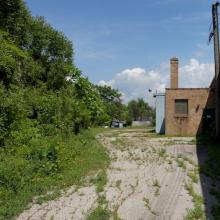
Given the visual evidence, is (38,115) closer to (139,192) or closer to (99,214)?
(139,192)

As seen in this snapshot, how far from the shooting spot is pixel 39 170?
1248 cm

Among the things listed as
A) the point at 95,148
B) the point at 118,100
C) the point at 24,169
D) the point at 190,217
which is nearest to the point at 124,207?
the point at 190,217

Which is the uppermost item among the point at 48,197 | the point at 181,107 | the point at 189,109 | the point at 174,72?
the point at 174,72

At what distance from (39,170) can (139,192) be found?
2936 millimetres

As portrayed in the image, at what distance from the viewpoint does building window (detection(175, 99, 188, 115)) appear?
95.5 ft

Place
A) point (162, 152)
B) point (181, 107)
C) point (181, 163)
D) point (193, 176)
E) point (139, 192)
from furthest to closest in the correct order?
point (181, 107), point (162, 152), point (181, 163), point (193, 176), point (139, 192)

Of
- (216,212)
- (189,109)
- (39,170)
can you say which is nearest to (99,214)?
(216,212)

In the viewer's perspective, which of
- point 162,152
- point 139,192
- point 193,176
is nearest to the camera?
point 139,192

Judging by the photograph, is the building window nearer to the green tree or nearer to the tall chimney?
the tall chimney

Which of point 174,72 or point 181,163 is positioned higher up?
point 174,72

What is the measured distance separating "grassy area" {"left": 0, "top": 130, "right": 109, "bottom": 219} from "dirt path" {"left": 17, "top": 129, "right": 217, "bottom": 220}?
38 cm

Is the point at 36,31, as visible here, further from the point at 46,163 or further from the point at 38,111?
the point at 46,163

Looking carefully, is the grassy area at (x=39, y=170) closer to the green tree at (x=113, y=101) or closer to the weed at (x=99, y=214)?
the weed at (x=99, y=214)

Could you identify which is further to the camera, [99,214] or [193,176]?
[193,176]
